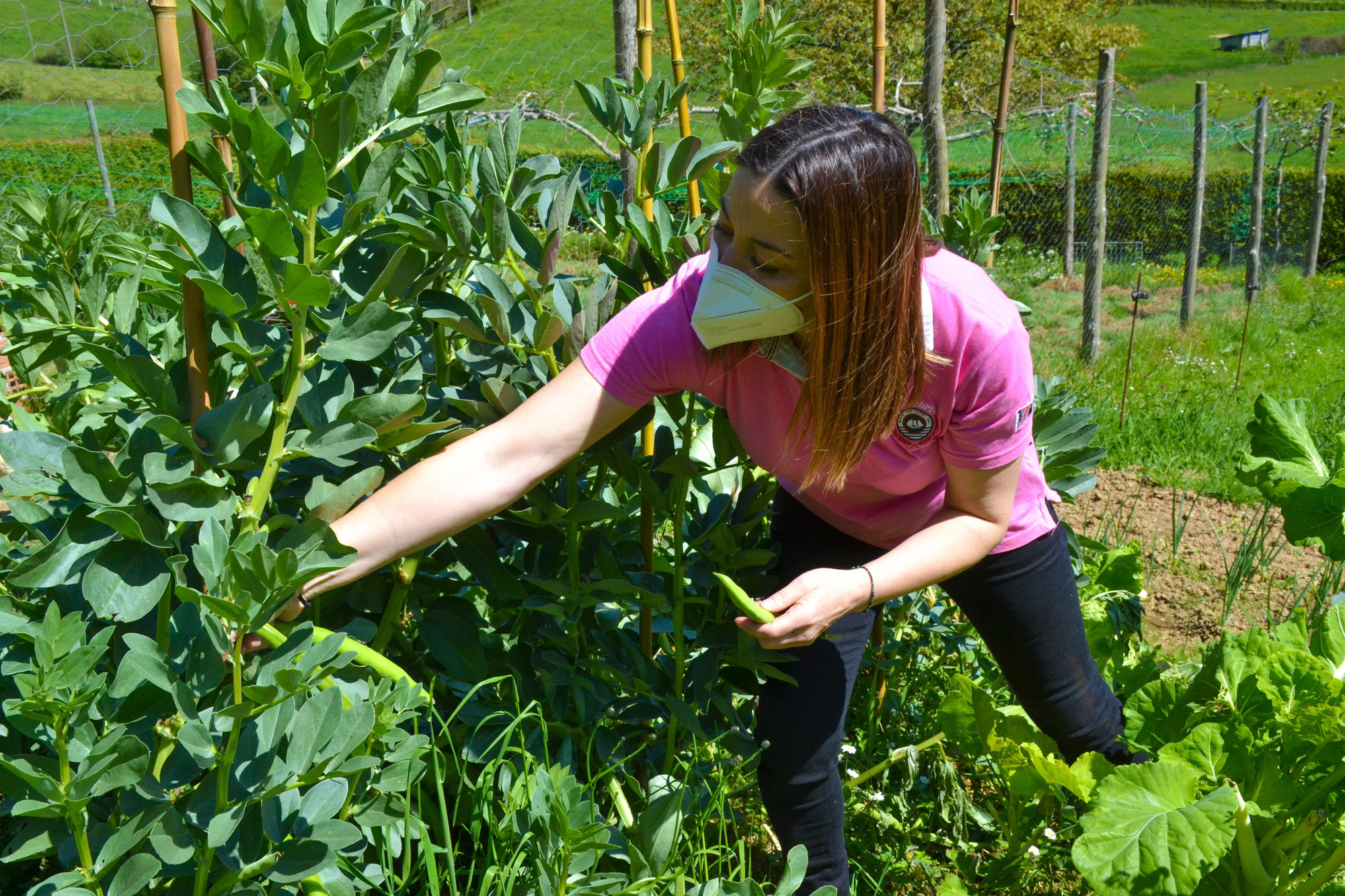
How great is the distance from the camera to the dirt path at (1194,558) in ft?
9.14

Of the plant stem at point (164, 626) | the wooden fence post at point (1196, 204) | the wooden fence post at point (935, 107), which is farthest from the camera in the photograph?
the wooden fence post at point (1196, 204)

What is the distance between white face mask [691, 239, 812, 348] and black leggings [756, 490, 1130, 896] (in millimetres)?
446

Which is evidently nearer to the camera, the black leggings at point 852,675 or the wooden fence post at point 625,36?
the black leggings at point 852,675

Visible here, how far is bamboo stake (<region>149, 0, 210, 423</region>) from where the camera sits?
1.04 m

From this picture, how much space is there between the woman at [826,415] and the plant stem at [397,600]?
0.20 ft

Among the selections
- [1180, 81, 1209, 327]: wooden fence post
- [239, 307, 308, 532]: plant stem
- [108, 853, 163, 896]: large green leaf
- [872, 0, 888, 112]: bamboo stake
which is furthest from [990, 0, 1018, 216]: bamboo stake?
[1180, 81, 1209, 327]: wooden fence post

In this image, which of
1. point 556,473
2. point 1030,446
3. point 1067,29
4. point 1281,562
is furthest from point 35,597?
point 1067,29

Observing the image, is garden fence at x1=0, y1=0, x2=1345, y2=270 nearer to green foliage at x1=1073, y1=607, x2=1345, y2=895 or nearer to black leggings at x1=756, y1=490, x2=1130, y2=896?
black leggings at x1=756, y1=490, x2=1130, y2=896

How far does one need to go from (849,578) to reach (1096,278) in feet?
17.3

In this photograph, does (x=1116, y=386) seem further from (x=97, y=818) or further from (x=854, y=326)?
(x=97, y=818)

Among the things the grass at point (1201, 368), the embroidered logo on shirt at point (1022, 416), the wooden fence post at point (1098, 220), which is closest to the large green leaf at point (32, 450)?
the embroidered logo on shirt at point (1022, 416)

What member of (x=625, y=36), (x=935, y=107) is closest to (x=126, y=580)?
(x=625, y=36)

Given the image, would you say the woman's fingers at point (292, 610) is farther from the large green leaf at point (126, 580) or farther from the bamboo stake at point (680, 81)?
the bamboo stake at point (680, 81)

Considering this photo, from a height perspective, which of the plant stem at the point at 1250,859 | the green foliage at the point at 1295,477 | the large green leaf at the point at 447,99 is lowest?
the plant stem at the point at 1250,859
